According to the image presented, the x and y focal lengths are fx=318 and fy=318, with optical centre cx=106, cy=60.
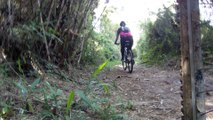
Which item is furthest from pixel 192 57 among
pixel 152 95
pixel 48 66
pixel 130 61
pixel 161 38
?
pixel 161 38

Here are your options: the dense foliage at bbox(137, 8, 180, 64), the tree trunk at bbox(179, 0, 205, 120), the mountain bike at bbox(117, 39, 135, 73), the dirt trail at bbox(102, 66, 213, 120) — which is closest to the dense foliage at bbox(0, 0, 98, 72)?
the dirt trail at bbox(102, 66, 213, 120)

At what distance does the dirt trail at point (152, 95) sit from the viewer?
4.62 meters

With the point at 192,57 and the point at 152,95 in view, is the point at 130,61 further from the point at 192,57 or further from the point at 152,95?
the point at 192,57

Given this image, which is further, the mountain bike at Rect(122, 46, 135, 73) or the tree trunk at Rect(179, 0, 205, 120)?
the mountain bike at Rect(122, 46, 135, 73)

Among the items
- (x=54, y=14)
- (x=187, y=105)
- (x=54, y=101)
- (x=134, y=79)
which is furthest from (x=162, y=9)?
(x=187, y=105)

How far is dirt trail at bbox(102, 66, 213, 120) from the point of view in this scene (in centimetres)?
462

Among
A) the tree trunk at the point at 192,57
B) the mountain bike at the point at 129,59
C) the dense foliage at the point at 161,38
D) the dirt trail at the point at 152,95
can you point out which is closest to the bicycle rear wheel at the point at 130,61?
the mountain bike at the point at 129,59

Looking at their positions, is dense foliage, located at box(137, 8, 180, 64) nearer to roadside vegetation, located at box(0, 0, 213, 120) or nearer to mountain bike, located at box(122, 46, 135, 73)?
roadside vegetation, located at box(0, 0, 213, 120)

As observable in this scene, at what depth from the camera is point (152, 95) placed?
6043 mm

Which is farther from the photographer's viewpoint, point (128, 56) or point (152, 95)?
point (128, 56)

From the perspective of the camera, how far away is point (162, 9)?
1177cm

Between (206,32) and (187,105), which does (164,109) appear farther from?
(206,32)

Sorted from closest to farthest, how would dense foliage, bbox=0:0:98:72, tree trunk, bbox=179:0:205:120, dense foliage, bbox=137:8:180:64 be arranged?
tree trunk, bbox=179:0:205:120, dense foliage, bbox=0:0:98:72, dense foliage, bbox=137:8:180:64

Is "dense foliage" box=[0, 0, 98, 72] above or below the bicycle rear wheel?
above
